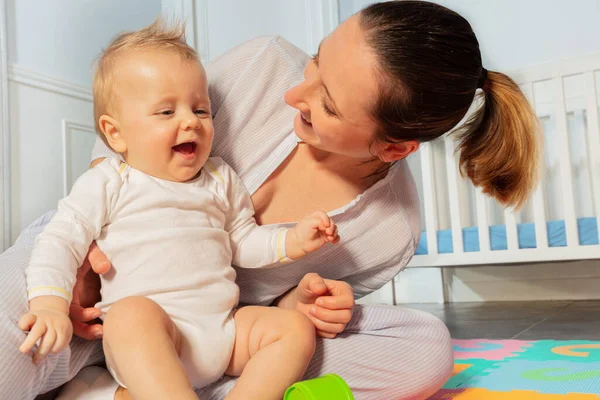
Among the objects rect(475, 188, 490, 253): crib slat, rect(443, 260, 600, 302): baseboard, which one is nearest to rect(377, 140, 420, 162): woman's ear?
rect(475, 188, 490, 253): crib slat

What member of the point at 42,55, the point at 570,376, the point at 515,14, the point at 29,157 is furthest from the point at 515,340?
the point at 515,14

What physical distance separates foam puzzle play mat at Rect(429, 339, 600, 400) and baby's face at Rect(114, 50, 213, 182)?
51cm

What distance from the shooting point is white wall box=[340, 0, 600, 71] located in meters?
2.55

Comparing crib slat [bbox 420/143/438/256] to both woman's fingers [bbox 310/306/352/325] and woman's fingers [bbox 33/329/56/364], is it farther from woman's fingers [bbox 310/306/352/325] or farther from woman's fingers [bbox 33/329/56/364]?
woman's fingers [bbox 33/329/56/364]

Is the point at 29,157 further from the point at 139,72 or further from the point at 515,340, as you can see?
the point at 515,340

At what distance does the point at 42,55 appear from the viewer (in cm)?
189

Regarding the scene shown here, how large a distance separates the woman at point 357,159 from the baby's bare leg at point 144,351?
0.26 ft

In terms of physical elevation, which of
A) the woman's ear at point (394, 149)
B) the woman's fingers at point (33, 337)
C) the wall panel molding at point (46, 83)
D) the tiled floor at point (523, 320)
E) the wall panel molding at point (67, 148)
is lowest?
the tiled floor at point (523, 320)

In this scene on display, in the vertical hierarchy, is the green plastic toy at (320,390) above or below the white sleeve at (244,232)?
below

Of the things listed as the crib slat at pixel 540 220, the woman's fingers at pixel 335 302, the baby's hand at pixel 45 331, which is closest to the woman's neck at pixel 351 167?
the woman's fingers at pixel 335 302

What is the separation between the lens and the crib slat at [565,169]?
Answer: 2.08 meters

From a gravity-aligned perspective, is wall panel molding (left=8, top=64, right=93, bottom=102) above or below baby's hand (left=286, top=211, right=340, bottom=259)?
above

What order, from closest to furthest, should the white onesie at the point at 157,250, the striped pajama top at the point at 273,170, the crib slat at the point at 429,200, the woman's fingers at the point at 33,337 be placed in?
1. the woman's fingers at the point at 33,337
2. the white onesie at the point at 157,250
3. the striped pajama top at the point at 273,170
4. the crib slat at the point at 429,200

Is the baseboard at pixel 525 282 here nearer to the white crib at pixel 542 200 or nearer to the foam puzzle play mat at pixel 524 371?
the white crib at pixel 542 200
